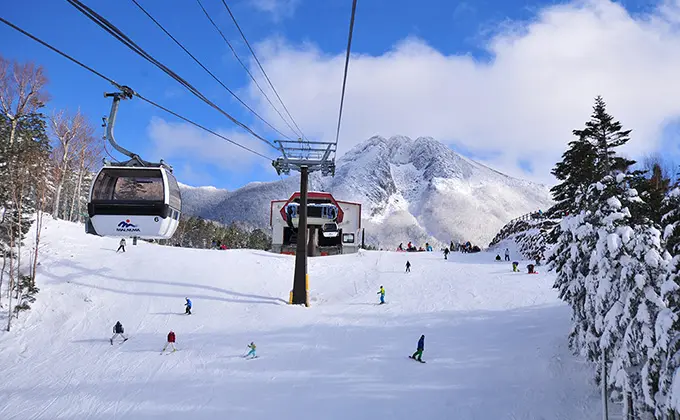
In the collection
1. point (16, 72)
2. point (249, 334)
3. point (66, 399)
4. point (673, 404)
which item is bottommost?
point (66, 399)

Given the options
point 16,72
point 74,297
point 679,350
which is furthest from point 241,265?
point 679,350

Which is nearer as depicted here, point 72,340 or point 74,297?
point 72,340

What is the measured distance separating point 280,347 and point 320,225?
26.5m

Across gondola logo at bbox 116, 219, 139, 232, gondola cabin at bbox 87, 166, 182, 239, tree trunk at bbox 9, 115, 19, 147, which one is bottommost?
gondola logo at bbox 116, 219, 139, 232

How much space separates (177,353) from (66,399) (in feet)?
15.5

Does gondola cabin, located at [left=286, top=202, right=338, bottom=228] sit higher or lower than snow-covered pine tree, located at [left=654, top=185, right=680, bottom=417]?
higher

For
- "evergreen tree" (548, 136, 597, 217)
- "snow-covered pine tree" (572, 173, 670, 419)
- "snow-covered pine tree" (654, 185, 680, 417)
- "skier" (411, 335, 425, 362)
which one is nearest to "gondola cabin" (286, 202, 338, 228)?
"evergreen tree" (548, 136, 597, 217)

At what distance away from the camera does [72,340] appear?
22734 mm

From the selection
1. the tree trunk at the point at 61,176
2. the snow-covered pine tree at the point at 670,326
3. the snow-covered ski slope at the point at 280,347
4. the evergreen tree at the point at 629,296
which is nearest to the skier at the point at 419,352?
the snow-covered ski slope at the point at 280,347

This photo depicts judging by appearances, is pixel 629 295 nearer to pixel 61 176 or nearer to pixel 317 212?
pixel 317 212

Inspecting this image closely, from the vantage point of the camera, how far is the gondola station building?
42906 millimetres

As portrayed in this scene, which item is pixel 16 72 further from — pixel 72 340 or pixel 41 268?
pixel 72 340

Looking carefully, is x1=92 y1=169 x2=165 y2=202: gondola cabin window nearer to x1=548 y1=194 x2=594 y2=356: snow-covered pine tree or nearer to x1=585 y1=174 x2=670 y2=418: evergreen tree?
x1=585 y1=174 x2=670 y2=418: evergreen tree

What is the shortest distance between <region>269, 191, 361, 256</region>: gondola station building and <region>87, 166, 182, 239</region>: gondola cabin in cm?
3218
